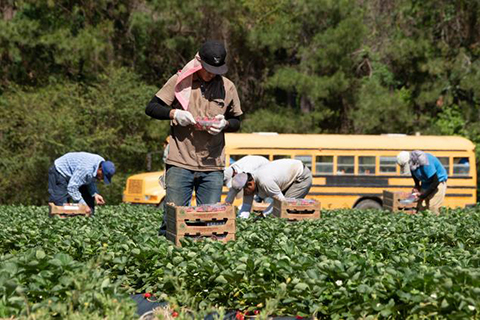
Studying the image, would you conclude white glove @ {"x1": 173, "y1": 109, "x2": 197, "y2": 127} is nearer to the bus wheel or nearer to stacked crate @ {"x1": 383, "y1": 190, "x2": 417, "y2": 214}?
stacked crate @ {"x1": 383, "y1": 190, "x2": 417, "y2": 214}

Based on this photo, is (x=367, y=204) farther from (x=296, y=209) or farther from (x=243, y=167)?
(x=296, y=209)

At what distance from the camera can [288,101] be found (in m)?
31.4

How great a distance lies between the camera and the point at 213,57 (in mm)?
7621

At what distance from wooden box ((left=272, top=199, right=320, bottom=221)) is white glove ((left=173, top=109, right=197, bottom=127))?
3.87 meters

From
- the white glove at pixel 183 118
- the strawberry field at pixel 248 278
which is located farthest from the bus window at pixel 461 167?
the white glove at pixel 183 118

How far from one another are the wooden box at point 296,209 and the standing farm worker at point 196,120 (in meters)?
3.20

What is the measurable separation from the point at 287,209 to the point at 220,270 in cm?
505

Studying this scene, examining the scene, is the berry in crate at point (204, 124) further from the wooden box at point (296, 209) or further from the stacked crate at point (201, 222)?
the wooden box at point (296, 209)

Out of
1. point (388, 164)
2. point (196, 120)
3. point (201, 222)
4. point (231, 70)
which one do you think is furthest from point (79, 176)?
point (231, 70)

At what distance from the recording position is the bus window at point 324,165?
22359mm

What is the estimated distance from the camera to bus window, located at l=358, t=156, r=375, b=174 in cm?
2252

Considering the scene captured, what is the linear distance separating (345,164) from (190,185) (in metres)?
14.9

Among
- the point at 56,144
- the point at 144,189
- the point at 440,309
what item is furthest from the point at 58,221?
the point at 56,144

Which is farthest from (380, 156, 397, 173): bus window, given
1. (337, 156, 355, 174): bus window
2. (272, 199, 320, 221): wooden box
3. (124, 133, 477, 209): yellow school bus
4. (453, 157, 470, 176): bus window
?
(272, 199, 320, 221): wooden box
